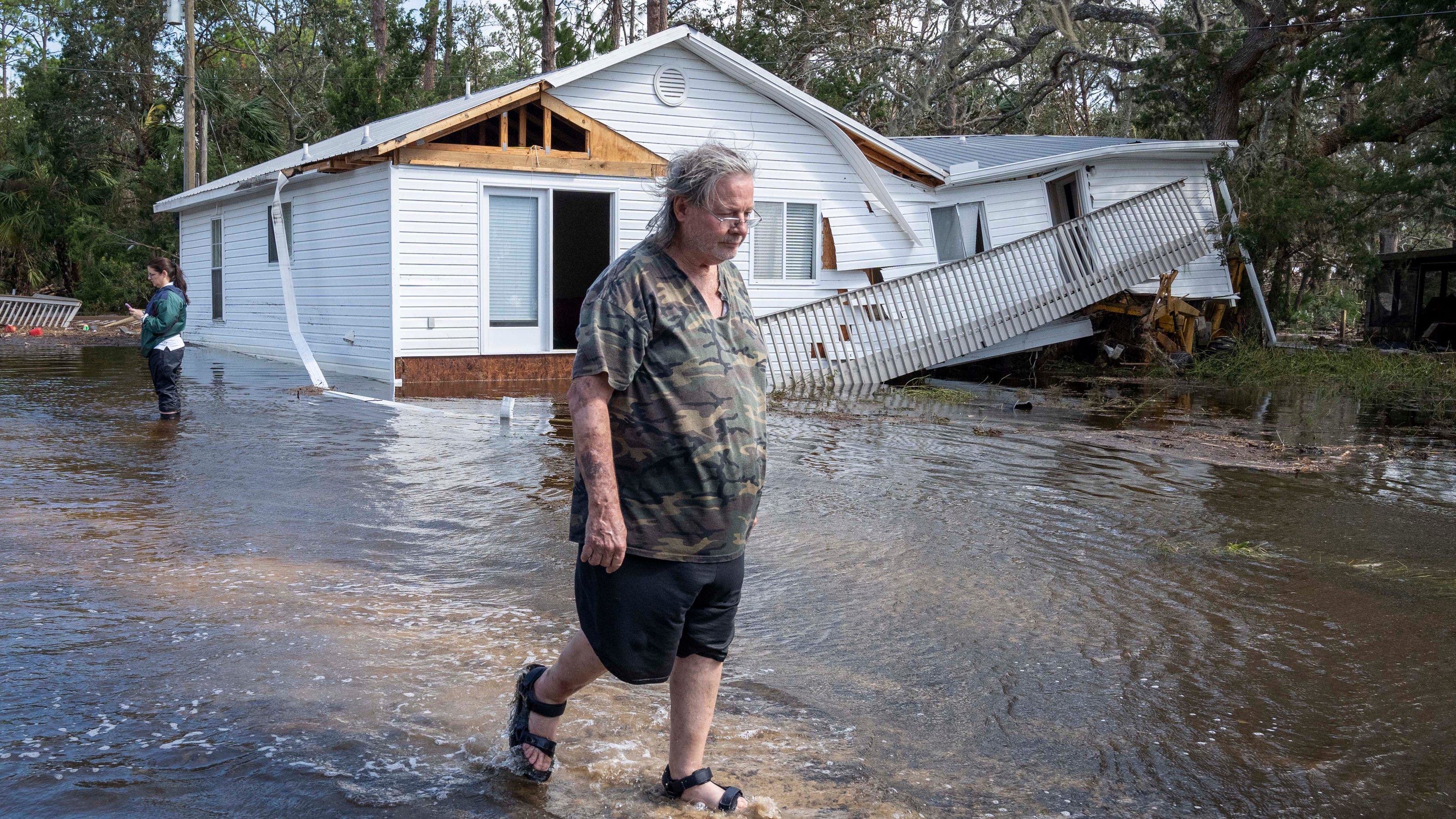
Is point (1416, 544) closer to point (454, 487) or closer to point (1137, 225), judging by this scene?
point (454, 487)

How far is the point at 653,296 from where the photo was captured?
3131 millimetres

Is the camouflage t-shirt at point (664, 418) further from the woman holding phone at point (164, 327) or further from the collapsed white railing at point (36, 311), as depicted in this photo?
the collapsed white railing at point (36, 311)

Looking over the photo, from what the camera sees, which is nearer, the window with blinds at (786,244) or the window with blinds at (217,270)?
the window with blinds at (786,244)

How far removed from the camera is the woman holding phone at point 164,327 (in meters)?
10.2

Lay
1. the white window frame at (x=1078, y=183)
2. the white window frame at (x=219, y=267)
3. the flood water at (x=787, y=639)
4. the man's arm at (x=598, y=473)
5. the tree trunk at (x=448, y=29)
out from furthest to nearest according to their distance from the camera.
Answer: the tree trunk at (x=448, y=29)
the white window frame at (x=219, y=267)
the white window frame at (x=1078, y=183)
the flood water at (x=787, y=639)
the man's arm at (x=598, y=473)

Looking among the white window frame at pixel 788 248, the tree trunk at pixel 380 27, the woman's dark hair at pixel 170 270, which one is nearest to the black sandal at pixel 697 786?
the woman's dark hair at pixel 170 270

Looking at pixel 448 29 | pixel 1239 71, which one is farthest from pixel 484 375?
pixel 448 29

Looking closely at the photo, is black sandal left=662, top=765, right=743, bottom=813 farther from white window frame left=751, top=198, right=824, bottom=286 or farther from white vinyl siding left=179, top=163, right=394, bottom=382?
white window frame left=751, top=198, right=824, bottom=286

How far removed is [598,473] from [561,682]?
2.34 ft

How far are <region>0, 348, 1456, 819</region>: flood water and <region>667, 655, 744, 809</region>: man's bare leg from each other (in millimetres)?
90

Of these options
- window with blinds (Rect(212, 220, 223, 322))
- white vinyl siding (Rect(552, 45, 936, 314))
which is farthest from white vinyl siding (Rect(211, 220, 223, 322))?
white vinyl siding (Rect(552, 45, 936, 314))

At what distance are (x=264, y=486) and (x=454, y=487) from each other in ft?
4.03

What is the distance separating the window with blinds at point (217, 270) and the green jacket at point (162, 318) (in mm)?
11459

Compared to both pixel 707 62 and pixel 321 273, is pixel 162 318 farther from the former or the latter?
pixel 707 62
